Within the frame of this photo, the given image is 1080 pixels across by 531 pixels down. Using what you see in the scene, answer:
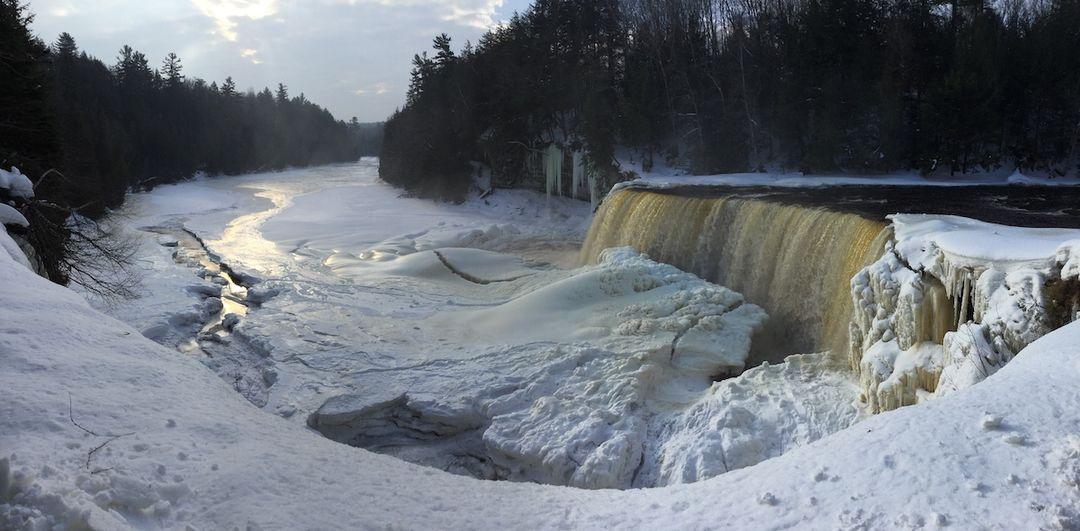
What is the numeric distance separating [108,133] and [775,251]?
3849 cm

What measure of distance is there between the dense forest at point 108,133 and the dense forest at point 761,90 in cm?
1621

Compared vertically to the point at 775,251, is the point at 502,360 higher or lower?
lower

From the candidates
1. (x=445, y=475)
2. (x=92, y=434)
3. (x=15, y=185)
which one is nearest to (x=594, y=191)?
(x=15, y=185)

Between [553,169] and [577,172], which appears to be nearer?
[577,172]

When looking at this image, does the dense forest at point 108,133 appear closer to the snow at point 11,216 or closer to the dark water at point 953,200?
the snow at point 11,216

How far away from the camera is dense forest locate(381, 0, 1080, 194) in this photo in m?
21.0

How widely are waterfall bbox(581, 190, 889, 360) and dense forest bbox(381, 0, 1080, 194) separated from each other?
10.5 metres

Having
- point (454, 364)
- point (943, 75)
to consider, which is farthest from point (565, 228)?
point (454, 364)

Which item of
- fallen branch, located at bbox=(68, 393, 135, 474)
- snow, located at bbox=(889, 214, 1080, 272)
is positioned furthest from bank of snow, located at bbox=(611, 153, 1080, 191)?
fallen branch, located at bbox=(68, 393, 135, 474)

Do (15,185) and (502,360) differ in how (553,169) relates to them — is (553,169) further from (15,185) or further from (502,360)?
(15,185)

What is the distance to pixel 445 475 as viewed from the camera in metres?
5.09

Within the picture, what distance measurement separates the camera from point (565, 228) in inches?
1059

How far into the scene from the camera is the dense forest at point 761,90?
68.8 ft

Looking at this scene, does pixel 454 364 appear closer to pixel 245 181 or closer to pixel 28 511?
pixel 28 511
